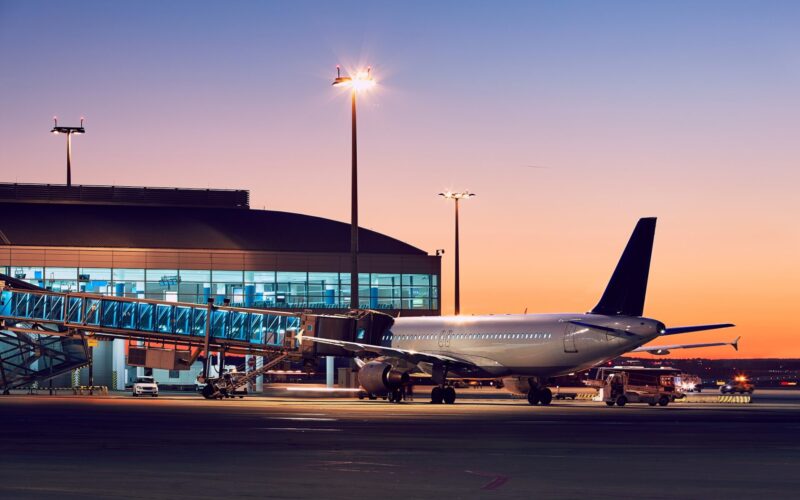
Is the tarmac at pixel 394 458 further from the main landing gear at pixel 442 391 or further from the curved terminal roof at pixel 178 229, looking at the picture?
the curved terminal roof at pixel 178 229

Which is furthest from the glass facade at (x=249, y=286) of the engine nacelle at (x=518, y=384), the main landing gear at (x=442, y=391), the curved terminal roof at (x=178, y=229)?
the engine nacelle at (x=518, y=384)

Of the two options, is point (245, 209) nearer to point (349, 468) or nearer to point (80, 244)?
point (80, 244)

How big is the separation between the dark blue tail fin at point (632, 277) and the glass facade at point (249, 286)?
2153 inches

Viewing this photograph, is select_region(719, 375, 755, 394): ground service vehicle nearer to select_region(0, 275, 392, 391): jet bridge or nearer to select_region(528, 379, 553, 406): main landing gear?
select_region(0, 275, 392, 391): jet bridge

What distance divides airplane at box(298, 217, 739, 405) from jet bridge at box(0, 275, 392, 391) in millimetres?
2087

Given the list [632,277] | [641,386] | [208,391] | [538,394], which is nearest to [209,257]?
[208,391]

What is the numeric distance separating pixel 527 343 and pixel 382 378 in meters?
7.67

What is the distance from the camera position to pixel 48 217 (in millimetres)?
114562

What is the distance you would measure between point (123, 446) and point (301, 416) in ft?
56.1

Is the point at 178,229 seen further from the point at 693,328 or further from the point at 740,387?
the point at 693,328

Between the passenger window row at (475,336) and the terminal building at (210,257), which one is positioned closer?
the passenger window row at (475,336)

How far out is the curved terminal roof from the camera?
367 ft

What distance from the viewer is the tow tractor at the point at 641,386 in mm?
66562

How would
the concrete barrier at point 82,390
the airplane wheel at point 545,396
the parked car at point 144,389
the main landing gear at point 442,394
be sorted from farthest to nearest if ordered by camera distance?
the concrete barrier at point 82,390
the parked car at point 144,389
the airplane wheel at point 545,396
the main landing gear at point 442,394
